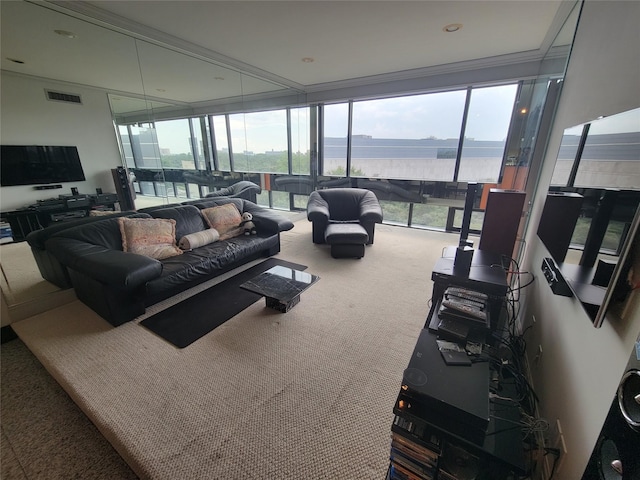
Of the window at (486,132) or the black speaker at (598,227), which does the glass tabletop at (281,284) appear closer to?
the black speaker at (598,227)

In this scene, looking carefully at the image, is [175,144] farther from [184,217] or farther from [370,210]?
[370,210]

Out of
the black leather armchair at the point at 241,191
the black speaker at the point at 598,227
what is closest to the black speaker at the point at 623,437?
the black speaker at the point at 598,227

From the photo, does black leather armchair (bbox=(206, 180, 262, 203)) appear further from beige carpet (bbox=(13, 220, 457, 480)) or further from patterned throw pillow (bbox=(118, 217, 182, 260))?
beige carpet (bbox=(13, 220, 457, 480))

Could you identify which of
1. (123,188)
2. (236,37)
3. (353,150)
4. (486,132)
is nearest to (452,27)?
(486,132)

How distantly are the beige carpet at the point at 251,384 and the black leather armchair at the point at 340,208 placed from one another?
1.41m

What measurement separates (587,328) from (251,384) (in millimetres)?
1707

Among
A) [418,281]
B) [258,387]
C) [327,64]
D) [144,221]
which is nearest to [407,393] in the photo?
[258,387]

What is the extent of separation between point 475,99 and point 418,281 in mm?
3149

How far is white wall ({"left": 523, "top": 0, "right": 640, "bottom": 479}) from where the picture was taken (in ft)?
2.77

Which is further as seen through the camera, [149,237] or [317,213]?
[317,213]

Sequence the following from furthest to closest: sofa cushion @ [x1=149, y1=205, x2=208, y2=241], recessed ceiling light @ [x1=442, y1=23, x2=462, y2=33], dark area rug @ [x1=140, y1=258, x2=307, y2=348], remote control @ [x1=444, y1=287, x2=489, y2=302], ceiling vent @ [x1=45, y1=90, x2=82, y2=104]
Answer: sofa cushion @ [x1=149, y1=205, x2=208, y2=241]
recessed ceiling light @ [x1=442, y1=23, x2=462, y2=33]
ceiling vent @ [x1=45, y1=90, x2=82, y2=104]
dark area rug @ [x1=140, y1=258, x2=307, y2=348]
remote control @ [x1=444, y1=287, x2=489, y2=302]

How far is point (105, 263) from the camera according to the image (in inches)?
79.2

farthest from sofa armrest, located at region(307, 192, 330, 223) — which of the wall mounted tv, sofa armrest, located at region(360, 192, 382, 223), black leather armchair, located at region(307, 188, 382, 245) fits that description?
the wall mounted tv

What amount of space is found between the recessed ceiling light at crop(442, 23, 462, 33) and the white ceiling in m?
0.06
